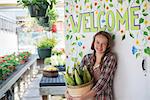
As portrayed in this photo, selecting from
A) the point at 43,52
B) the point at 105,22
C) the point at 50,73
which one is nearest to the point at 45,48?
the point at 43,52

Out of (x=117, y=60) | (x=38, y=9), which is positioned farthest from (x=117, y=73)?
(x=38, y=9)

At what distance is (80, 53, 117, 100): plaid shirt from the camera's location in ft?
6.14

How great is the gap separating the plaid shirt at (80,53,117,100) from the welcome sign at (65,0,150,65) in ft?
0.58

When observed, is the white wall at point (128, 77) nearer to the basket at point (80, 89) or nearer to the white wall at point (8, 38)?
the basket at point (80, 89)

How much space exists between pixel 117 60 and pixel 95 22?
0.36m

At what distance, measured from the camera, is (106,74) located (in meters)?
1.87

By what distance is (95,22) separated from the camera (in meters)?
2.05

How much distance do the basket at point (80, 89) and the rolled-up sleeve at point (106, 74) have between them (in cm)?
4

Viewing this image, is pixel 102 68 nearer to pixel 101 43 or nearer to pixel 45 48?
pixel 101 43

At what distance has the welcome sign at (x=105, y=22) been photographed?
1836 millimetres

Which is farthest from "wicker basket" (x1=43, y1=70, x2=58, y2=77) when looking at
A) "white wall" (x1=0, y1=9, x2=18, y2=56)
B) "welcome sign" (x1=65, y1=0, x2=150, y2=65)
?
"white wall" (x1=0, y1=9, x2=18, y2=56)

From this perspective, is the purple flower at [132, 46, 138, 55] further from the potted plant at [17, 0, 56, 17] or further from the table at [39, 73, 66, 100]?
the table at [39, 73, 66, 100]

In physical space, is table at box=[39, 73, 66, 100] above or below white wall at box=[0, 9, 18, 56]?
below

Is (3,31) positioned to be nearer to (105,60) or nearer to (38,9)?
(38,9)
